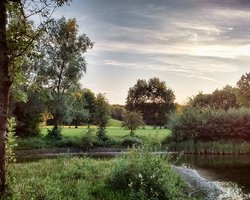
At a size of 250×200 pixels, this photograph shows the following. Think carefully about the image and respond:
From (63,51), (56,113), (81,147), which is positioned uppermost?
(63,51)

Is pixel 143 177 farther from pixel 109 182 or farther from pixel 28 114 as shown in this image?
pixel 28 114

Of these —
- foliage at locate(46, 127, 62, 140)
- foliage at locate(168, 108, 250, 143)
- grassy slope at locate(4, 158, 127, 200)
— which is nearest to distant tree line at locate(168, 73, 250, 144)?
foliage at locate(168, 108, 250, 143)

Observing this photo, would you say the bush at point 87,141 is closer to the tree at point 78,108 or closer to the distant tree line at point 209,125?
the tree at point 78,108

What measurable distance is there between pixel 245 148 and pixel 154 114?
78732 millimetres

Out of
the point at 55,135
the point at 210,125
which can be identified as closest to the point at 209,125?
the point at 210,125

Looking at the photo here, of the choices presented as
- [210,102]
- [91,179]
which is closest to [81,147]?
[91,179]

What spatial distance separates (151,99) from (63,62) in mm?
74322

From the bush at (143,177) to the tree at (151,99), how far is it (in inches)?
4351

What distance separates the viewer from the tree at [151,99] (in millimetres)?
130125

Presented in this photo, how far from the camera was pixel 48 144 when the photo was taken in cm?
5394

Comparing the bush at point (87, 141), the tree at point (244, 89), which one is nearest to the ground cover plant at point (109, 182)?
the bush at point (87, 141)

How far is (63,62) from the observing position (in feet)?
199

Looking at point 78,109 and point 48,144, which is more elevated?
point 78,109

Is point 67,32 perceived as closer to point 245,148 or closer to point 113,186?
point 245,148
